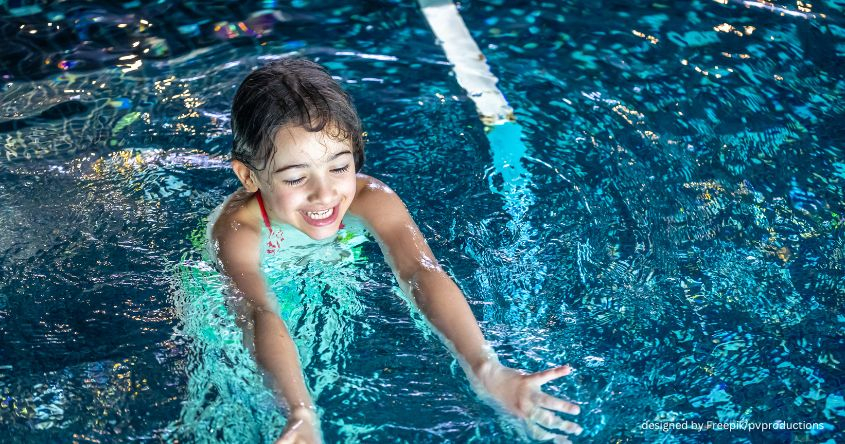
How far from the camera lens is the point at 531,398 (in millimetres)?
2264

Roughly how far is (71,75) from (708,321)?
10.5 feet

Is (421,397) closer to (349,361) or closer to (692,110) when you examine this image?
(349,361)

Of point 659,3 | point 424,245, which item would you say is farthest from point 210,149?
point 659,3

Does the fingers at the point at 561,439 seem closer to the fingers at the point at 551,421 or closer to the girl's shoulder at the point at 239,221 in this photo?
the fingers at the point at 551,421

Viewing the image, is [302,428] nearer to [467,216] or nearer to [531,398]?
[531,398]

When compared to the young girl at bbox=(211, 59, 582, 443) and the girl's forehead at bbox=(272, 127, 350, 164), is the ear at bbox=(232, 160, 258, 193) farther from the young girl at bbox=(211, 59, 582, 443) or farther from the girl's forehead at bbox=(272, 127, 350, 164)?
the girl's forehead at bbox=(272, 127, 350, 164)

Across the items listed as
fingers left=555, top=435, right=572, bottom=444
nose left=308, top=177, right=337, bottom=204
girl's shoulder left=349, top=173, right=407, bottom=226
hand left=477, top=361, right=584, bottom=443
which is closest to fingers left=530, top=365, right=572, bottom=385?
hand left=477, top=361, right=584, bottom=443

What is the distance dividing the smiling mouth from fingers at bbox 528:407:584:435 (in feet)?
2.89

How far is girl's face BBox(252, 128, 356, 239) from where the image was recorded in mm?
2602

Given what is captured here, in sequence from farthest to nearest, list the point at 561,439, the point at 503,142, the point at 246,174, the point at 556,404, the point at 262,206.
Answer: the point at 503,142, the point at 262,206, the point at 246,174, the point at 561,439, the point at 556,404

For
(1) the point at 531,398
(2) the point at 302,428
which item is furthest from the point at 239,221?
(1) the point at 531,398

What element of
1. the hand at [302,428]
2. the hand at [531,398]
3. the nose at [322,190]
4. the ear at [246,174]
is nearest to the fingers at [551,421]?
the hand at [531,398]

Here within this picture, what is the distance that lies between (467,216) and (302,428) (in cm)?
138

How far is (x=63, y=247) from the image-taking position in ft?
10.7
